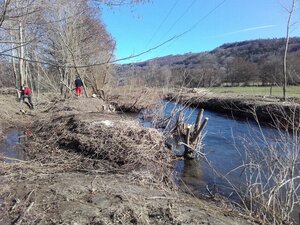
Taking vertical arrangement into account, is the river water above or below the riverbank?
below

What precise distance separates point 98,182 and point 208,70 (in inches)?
1622

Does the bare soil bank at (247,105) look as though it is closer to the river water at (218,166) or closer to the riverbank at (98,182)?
the river water at (218,166)

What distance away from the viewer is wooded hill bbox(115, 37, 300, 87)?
2281cm

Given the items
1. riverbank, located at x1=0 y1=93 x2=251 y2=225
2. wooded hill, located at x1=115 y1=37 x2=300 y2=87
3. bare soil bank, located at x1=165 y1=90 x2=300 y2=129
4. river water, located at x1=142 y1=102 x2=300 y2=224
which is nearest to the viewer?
riverbank, located at x1=0 y1=93 x2=251 y2=225

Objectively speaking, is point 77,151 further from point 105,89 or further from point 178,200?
point 105,89

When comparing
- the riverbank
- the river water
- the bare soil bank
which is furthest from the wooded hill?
the riverbank

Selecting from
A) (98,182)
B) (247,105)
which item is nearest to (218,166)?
(98,182)

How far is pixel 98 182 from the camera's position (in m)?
8.26

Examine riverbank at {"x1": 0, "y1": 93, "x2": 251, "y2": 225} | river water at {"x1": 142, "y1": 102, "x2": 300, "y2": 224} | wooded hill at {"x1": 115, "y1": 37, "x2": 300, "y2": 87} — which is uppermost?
wooded hill at {"x1": 115, "y1": 37, "x2": 300, "y2": 87}

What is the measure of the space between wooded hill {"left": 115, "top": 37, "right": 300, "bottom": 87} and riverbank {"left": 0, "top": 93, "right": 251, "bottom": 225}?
425 cm

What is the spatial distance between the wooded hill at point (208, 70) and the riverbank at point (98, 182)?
425 centimetres

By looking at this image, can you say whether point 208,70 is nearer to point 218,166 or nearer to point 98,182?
point 218,166

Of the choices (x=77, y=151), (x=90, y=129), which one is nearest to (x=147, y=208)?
(x=77, y=151)

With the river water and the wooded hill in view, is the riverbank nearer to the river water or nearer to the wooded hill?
the river water
